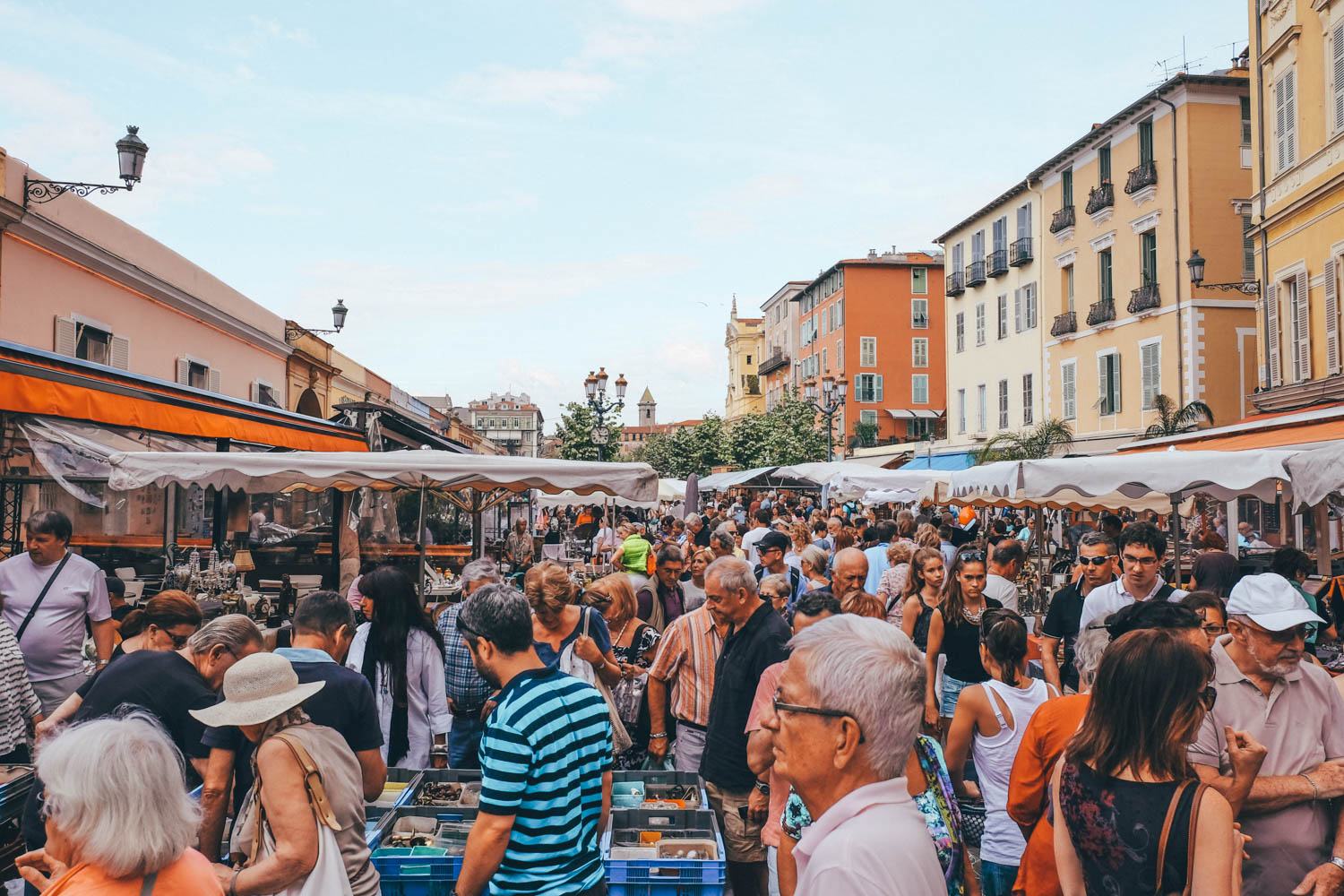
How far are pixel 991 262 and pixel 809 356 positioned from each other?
3379cm

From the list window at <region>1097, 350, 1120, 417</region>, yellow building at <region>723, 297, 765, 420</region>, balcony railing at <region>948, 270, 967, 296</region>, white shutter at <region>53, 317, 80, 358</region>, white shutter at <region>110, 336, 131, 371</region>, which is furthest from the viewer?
yellow building at <region>723, 297, 765, 420</region>

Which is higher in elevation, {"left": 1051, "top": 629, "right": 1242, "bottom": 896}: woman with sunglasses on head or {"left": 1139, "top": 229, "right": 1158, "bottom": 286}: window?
{"left": 1139, "top": 229, "right": 1158, "bottom": 286}: window

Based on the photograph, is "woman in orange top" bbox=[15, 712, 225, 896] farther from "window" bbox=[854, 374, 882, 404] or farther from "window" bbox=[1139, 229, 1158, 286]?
"window" bbox=[854, 374, 882, 404]

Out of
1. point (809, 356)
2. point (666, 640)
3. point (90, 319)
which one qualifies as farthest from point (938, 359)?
point (666, 640)

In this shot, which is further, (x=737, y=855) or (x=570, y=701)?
(x=737, y=855)

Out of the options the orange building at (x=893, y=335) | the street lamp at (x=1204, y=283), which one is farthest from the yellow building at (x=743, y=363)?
the street lamp at (x=1204, y=283)

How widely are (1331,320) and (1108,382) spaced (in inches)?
465

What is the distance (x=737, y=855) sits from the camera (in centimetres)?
465

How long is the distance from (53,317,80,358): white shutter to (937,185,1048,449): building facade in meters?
26.7

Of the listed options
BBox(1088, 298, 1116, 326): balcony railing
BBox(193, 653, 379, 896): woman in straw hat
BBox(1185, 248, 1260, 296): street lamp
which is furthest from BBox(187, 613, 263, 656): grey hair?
BBox(1088, 298, 1116, 326): balcony railing

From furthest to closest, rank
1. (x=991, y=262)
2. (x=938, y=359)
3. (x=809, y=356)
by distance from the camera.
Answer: (x=809, y=356) → (x=938, y=359) → (x=991, y=262)

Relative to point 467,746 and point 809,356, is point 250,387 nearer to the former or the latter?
point 467,746

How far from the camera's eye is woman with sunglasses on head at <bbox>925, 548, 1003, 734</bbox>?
5.63 metres

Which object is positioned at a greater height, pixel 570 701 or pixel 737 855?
pixel 570 701
